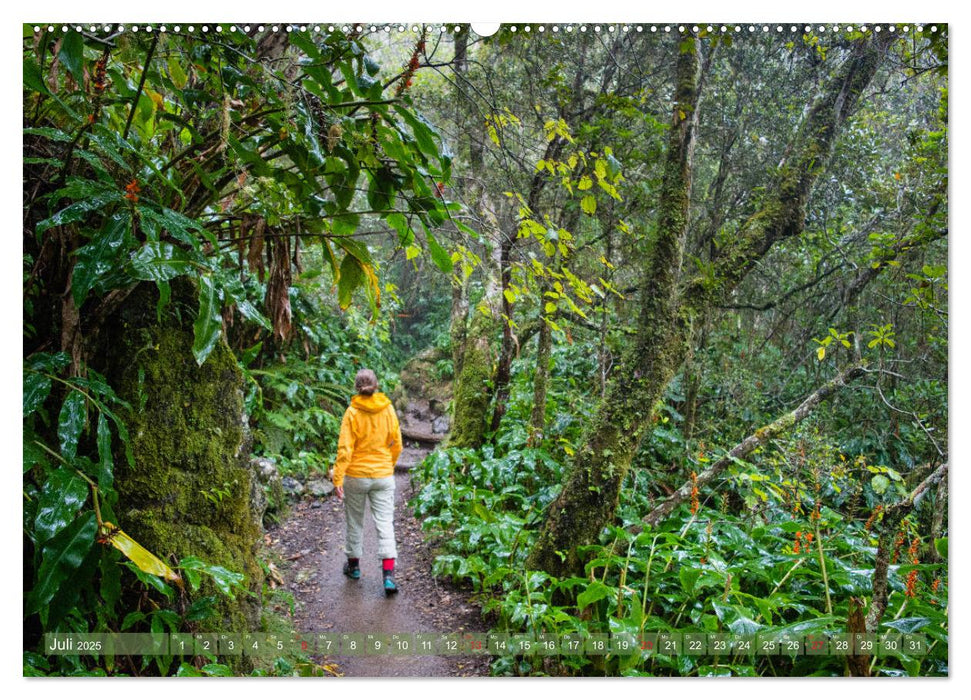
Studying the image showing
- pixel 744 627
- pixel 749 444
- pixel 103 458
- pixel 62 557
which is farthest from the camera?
pixel 749 444

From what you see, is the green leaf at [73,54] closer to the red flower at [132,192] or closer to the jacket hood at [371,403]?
the red flower at [132,192]

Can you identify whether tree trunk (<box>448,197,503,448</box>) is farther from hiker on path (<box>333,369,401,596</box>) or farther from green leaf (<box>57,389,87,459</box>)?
green leaf (<box>57,389,87,459</box>)

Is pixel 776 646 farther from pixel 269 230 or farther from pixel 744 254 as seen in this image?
pixel 744 254

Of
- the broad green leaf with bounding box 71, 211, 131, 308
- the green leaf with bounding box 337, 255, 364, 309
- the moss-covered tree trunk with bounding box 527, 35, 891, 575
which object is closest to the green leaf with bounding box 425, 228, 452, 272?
the green leaf with bounding box 337, 255, 364, 309

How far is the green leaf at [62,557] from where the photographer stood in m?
1.46

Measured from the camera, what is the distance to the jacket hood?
404 centimetres

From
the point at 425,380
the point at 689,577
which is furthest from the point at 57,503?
the point at 425,380

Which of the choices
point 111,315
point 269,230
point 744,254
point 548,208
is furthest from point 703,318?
point 111,315

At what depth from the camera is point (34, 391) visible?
1.65 m

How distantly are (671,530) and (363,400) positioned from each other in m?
2.24

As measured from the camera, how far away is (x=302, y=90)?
1788 millimetres

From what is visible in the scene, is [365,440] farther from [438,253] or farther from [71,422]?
[71,422]

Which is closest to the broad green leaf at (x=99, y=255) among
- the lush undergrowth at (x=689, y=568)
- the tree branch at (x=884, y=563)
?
the lush undergrowth at (x=689, y=568)

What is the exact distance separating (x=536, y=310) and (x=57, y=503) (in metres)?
5.10
